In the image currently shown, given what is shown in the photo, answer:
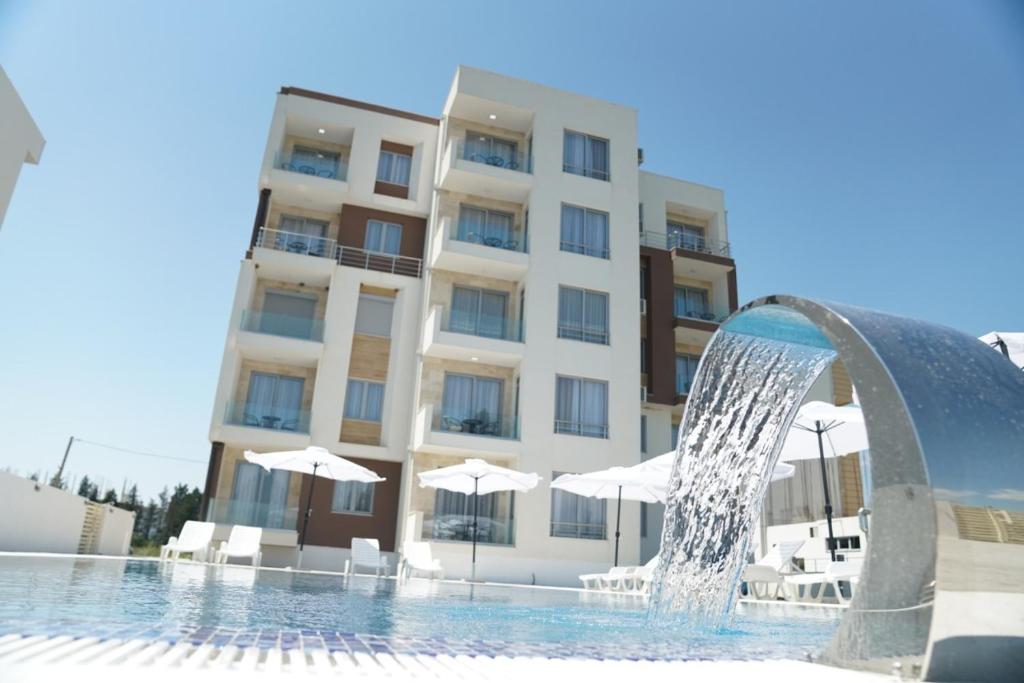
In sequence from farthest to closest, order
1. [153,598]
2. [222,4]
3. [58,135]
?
[58,135] < [222,4] < [153,598]

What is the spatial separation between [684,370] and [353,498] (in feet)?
40.2

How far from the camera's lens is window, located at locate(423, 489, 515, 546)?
19172mm

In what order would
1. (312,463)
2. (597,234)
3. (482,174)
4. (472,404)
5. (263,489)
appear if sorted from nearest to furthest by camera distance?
(312,463), (263,489), (472,404), (482,174), (597,234)

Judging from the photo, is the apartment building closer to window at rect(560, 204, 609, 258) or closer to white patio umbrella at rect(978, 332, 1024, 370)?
window at rect(560, 204, 609, 258)

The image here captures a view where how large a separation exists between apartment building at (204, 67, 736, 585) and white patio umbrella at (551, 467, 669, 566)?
388 cm

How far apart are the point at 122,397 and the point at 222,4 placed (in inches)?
941

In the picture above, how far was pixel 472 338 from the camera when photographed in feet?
68.6

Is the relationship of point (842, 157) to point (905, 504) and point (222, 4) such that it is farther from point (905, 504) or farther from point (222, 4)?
point (905, 504)

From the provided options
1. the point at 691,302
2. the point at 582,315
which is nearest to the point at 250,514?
the point at 582,315

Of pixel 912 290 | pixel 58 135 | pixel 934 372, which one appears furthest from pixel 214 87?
pixel 912 290

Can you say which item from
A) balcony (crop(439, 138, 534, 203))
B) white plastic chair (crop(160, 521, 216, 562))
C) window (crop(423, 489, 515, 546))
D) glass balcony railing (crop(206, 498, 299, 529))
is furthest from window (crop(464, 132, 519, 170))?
white plastic chair (crop(160, 521, 216, 562))

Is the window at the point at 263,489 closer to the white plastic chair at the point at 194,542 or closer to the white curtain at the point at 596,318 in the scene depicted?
the white plastic chair at the point at 194,542

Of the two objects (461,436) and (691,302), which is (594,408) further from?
(691,302)

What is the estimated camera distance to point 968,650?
2.59 meters
